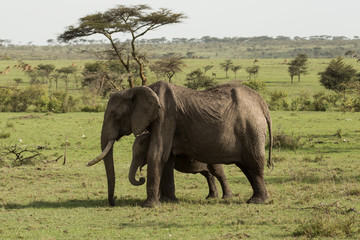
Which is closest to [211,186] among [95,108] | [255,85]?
[95,108]

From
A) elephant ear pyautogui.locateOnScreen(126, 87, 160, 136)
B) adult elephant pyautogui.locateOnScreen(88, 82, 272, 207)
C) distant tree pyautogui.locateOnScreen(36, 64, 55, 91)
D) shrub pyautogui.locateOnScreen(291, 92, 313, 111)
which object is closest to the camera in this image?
elephant ear pyautogui.locateOnScreen(126, 87, 160, 136)

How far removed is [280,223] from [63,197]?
5.37 m

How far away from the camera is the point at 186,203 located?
11.4 m

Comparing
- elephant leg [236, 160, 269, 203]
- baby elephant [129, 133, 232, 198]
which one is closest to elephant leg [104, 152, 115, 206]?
baby elephant [129, 133, 232, 198]

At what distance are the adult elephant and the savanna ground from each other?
0.81m

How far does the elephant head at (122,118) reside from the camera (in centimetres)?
1111

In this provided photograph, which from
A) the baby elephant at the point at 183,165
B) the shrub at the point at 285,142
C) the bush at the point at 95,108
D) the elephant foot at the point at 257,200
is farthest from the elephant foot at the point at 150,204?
the bush at the point at 95,108

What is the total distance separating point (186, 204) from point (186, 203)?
0.10m

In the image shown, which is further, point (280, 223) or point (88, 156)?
point (88, 156)

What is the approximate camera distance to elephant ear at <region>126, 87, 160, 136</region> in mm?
11000

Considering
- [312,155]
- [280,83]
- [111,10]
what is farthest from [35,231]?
[280,83]

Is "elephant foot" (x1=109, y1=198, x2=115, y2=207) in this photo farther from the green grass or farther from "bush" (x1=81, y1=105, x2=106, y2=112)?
"bush" (x1=81, y1=105, x2=106, y2=112)

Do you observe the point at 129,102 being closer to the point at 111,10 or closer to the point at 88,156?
the point at 88,156

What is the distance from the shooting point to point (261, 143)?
37.4 feet
